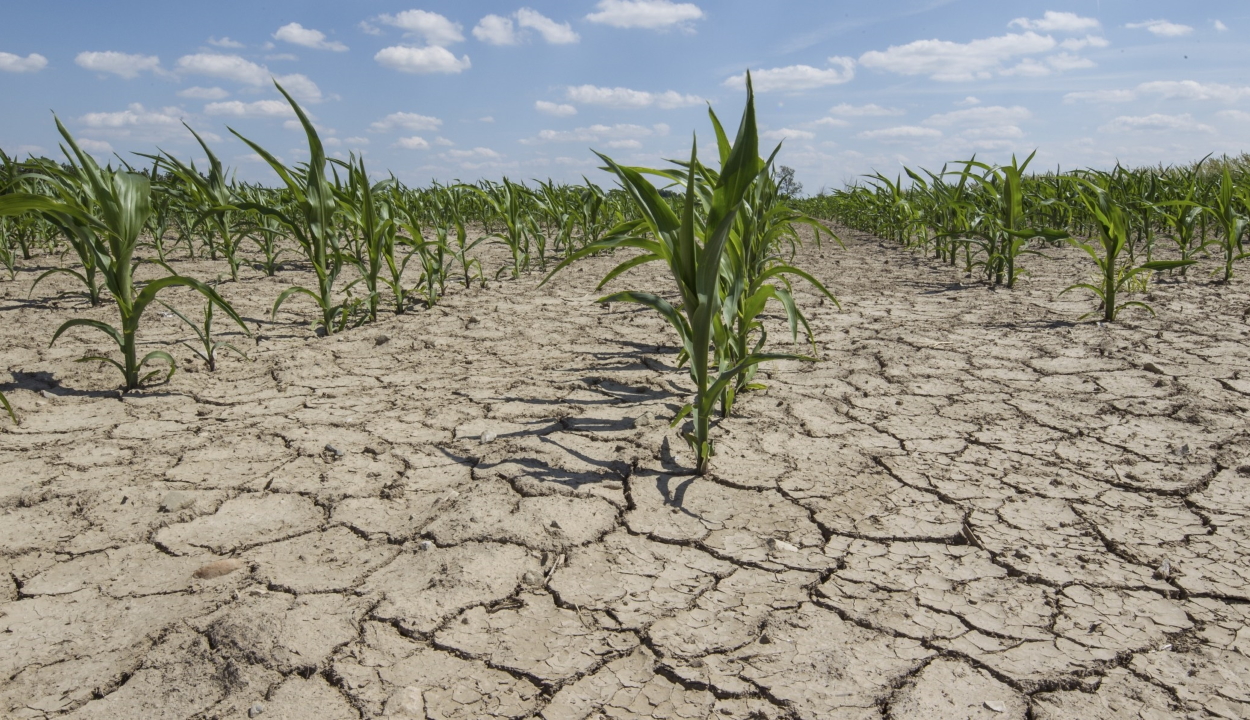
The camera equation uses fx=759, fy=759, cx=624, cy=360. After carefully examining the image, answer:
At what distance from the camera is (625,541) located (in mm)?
1418

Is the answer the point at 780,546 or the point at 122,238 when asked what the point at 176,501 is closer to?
the point at 122,238

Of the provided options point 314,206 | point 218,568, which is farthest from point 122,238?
point 218,568

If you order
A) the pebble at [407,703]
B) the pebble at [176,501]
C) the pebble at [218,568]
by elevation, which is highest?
the pebble at [176,501]

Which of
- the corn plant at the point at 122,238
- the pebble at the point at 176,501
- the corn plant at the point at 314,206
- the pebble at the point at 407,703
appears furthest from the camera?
the corn plant at the point at 314,206

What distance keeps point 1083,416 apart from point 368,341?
2377 mm

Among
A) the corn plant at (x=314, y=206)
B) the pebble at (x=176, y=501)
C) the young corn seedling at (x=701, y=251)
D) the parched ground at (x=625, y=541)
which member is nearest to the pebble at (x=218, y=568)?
the parched ground at (x=625, y=541)

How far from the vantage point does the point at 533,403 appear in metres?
2.17

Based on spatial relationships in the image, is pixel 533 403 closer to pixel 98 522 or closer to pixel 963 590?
pixel 98 522

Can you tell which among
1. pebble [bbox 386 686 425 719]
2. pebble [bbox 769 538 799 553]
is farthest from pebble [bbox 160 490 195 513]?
pebble [bbox 769 538 799 553]

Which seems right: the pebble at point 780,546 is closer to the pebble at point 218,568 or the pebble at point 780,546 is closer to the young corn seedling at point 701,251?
the young corn seedling at point 701,251

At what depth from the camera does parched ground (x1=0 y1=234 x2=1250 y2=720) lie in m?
1.04

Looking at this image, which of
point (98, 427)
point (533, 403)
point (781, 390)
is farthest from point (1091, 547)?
point (98, 427)

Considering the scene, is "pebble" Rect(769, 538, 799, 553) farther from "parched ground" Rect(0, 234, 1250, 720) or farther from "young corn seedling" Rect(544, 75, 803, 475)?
"young corn seedling" Rect(544, 75, 803, 475)

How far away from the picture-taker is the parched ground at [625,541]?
3.42 feet
